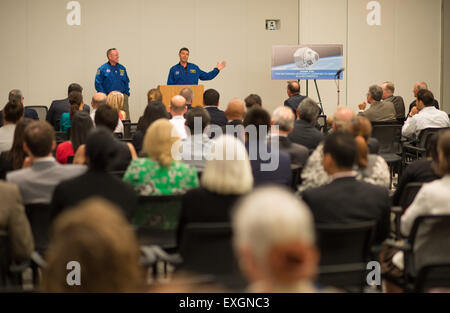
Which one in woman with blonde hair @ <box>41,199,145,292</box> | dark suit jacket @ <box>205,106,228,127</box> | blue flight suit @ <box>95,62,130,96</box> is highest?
blue flight suit @ <box>95,62,130,96</box>

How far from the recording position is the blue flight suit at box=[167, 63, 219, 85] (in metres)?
13.2

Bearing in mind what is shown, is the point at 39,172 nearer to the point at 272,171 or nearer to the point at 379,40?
Answer: the point at 272,171

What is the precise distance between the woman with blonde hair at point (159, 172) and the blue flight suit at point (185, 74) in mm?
8958

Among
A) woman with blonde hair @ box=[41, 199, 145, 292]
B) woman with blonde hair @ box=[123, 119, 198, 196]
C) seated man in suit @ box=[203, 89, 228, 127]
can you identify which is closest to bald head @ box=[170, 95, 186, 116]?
seated man in suit @ box=[203, 89, 228, 127]

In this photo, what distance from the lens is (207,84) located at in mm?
14625

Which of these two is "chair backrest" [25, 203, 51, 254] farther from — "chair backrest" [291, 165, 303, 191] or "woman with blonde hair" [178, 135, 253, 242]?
"chair backrest" [291, 165, 303, 191]

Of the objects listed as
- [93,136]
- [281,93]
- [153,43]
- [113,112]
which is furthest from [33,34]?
[93,136]

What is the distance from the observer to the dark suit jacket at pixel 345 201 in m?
3.52

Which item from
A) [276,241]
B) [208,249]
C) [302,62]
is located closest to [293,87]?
[302,62]

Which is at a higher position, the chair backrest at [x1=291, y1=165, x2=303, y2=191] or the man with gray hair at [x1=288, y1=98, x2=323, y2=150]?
the man with gray hair at [x1=288, y1=98, x2=323, y2=150]

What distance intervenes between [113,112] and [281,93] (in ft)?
31.5

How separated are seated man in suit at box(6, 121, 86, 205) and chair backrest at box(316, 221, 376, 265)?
5.89 feet

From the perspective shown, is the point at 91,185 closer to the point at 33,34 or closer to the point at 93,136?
the point at 93,136

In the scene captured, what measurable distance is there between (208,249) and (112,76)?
10.3 metres
